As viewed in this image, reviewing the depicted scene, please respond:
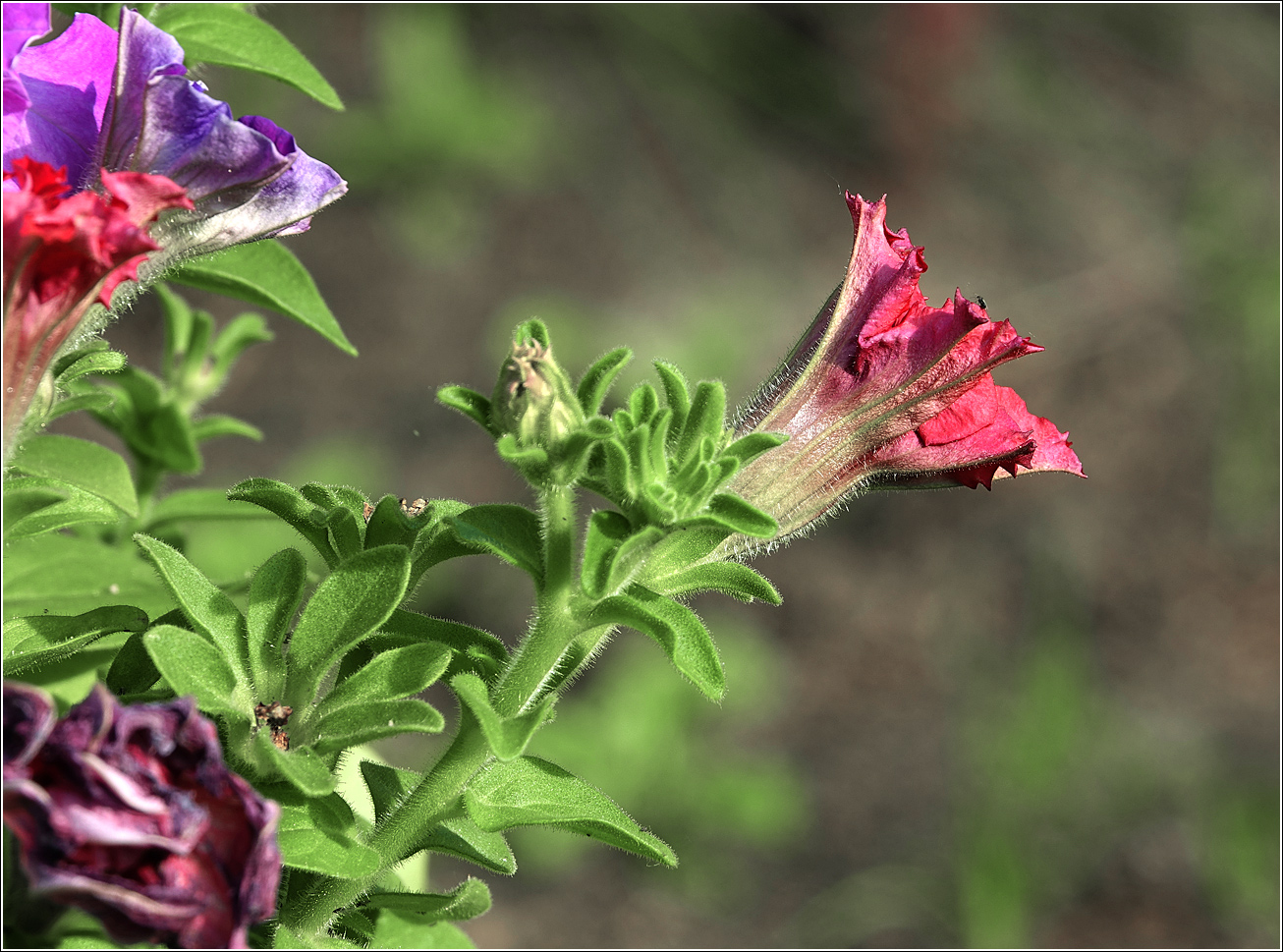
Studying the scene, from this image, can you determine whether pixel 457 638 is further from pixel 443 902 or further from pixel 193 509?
pixel 193 509

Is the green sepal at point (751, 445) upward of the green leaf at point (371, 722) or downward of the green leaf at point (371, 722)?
upward

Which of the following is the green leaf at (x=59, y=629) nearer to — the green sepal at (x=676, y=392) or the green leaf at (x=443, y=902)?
the green leaf at (x=443, y=902)

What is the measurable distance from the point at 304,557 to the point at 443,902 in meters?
0.27

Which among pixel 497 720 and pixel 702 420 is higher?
pixel 702 420

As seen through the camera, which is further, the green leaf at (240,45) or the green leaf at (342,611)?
the green leaf at (240,45)

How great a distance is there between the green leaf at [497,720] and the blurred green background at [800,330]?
1.72m

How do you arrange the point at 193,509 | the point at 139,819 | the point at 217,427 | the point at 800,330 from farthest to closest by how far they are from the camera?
the point at 800,330 < the point at 217,427 < the point at 193,509 < the point at 139,819

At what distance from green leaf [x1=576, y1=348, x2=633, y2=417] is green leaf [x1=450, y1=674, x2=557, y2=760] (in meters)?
0.22

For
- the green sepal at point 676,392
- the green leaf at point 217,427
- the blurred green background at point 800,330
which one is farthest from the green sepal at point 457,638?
the blurred green background at point 800,330

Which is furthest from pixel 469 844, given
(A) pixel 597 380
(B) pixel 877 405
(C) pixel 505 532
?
(B) pixel 877 405

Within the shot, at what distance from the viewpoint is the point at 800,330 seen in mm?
4914

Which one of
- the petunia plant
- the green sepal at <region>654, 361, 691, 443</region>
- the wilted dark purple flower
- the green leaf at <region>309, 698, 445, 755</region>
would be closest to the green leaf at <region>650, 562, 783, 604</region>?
the petunia plant

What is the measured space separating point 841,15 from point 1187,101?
1.77m

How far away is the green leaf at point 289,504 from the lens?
900mm
